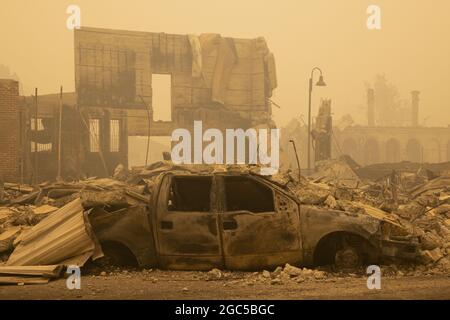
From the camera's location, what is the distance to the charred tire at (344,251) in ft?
23.8

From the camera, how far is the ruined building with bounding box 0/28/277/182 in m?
27.9

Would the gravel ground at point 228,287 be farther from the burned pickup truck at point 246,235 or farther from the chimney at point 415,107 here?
the chimney at point 415,107

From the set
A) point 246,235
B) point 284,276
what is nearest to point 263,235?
point 246,235

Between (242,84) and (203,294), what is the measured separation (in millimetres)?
27718

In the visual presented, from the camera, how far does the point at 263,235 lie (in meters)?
7.14

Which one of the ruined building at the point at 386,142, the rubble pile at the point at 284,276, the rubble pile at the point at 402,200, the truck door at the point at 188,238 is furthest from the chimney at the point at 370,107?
the truck door at the point at 188,238

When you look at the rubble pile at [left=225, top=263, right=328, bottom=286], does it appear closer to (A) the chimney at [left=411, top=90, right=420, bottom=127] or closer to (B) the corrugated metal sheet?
(B) the corrugated metal sheet

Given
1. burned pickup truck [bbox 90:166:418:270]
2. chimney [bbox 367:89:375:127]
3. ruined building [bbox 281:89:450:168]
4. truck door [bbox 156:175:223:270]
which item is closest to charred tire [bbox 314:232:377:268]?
burned pickup truck [bbox 90:166:418:270]

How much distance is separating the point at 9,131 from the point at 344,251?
17.1 metres

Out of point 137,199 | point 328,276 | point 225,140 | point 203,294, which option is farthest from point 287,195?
point 225,140

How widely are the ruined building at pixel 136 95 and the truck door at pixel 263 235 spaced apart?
2124 centimetres
